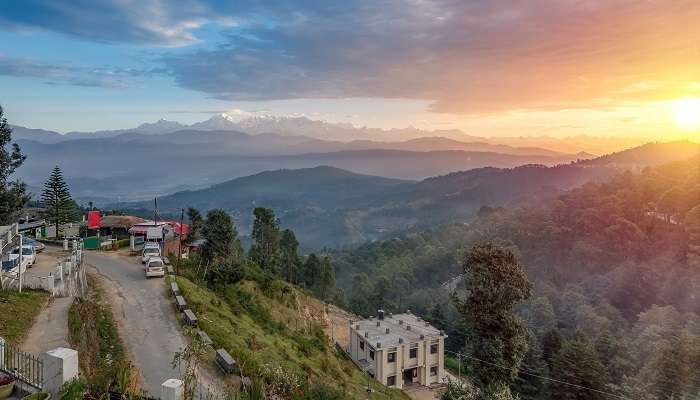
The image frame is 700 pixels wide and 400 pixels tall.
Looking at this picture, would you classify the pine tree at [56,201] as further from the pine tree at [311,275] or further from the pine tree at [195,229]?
the pine tree at [311,275]

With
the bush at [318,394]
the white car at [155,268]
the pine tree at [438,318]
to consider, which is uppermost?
the white car at [155,268]

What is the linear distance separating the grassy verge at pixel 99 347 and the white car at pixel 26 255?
5411 millimetres

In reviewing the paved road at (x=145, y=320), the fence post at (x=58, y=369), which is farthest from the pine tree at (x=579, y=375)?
the fence post at (x=58, y=369)

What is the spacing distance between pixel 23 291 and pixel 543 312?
1694 inches

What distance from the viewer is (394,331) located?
3175 cm

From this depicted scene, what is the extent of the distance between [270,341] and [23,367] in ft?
28.5

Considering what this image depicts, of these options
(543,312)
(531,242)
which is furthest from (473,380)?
(531,242)

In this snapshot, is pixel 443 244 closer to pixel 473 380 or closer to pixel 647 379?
pixel 647 379

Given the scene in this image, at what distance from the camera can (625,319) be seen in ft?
156

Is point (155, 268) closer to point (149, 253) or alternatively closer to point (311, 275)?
point (149, 253)

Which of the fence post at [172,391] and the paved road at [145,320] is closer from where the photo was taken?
the fence post at [172,391]

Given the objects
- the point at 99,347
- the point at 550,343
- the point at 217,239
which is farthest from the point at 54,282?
the point at 550,343

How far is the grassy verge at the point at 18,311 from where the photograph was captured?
39.3 feet

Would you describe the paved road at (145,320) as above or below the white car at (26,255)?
below
